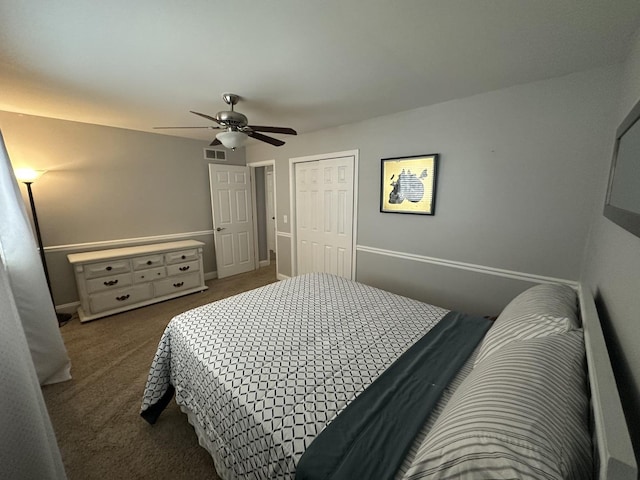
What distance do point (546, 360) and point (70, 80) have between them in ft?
11.0

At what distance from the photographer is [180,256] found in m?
3.59

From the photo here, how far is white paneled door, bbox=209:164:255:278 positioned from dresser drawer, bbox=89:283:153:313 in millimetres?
1226

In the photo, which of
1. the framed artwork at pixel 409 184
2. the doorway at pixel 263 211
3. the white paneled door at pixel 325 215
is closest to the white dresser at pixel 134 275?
the doorway at pixel 263 211

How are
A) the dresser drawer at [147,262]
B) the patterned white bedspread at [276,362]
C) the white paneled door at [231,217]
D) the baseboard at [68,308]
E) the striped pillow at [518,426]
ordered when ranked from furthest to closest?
1. the white paneled door at [231,217]
2. the dresser drawer at [147,262]
3. the baseboard at [68,308]
4. the patterned white bedspread at [276,362]
5. the striped pillow at [518,426]

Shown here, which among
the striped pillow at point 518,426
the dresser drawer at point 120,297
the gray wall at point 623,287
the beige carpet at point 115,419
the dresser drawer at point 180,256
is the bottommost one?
the beige carpet at point 115,419

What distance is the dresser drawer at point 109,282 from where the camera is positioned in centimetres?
292

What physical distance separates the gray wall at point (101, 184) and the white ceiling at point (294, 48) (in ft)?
2.18

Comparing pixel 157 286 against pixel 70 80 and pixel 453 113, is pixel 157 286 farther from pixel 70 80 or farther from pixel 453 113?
pixel 453 113

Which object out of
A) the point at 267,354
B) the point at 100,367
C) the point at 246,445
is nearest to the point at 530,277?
the point at 267,354

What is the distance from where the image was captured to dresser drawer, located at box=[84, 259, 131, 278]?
2.89 m

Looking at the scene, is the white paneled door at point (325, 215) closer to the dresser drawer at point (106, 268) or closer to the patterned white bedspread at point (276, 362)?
the patterned white bedspread at point (276, 362)

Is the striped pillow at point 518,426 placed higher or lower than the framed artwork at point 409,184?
lower

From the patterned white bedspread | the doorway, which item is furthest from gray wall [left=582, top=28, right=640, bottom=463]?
the doorway

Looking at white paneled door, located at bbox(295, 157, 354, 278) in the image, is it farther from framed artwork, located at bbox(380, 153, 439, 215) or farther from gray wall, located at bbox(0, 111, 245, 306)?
gray wall, located at bbox(0, 111, 245, 306)
